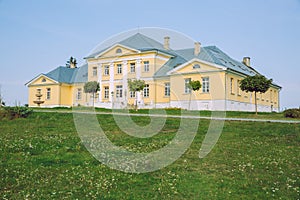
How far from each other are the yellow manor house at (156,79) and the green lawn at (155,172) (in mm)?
25108

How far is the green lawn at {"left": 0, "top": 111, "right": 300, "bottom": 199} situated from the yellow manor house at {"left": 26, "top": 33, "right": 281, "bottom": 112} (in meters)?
25.1

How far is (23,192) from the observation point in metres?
8.44

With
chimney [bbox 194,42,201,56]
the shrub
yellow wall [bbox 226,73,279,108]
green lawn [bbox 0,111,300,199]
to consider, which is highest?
chimney [bbox 194,42,201,56]

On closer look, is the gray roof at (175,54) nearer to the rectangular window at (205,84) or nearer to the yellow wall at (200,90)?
the yellow wall at (200,90)

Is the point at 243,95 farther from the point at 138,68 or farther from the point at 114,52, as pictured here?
the point at 114,52

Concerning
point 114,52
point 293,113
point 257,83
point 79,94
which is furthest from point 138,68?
point 293,113

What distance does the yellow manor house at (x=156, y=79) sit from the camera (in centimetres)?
4131

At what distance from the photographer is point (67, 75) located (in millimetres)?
57594

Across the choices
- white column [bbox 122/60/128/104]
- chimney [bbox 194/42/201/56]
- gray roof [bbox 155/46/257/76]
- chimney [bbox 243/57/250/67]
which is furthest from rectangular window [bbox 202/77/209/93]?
chimney [bbox 243/57/250/67]

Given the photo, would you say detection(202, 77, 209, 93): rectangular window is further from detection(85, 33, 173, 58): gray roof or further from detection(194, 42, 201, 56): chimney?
detection(85, 33, 173, 58): gray roof

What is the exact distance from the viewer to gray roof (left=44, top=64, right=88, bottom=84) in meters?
55.6

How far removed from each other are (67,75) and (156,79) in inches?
667

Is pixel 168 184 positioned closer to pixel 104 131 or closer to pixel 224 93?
pixel 104 131

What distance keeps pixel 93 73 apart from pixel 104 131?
3611 cm
